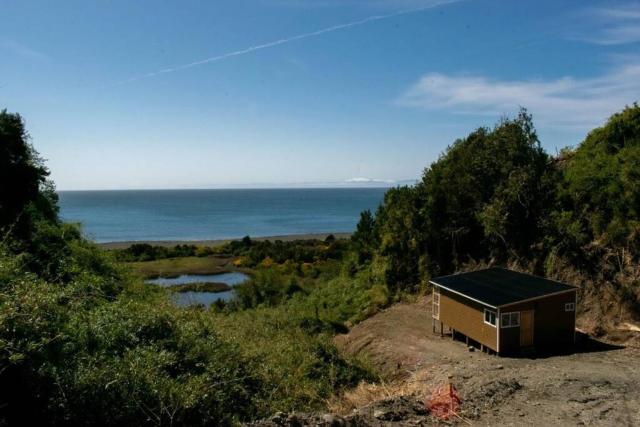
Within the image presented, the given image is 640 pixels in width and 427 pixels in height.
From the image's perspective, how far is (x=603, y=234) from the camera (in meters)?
21.1

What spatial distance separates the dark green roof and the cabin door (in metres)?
0.74

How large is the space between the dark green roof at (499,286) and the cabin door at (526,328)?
743mm

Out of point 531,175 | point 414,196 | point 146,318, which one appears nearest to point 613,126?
point 531,175

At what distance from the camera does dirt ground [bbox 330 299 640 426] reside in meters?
9.89

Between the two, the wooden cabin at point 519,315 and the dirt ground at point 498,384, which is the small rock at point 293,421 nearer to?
the dirt ground at point 498,384

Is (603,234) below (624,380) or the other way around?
the other way around

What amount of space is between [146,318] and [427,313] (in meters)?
18.2

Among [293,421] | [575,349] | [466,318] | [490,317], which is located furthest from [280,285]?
[293,421]

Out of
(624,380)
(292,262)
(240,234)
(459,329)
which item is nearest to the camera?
(624,380)

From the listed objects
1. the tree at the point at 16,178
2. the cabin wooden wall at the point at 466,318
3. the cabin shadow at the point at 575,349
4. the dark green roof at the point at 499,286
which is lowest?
the cabin shadow at the point at 575,349

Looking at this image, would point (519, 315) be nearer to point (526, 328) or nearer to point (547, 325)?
point (526, 328)

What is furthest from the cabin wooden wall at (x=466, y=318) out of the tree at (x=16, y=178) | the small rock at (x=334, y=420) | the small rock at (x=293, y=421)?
the tree at (x=16, y=178)

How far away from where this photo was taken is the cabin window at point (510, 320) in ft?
56.6

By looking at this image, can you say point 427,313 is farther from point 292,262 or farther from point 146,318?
point 292,262
